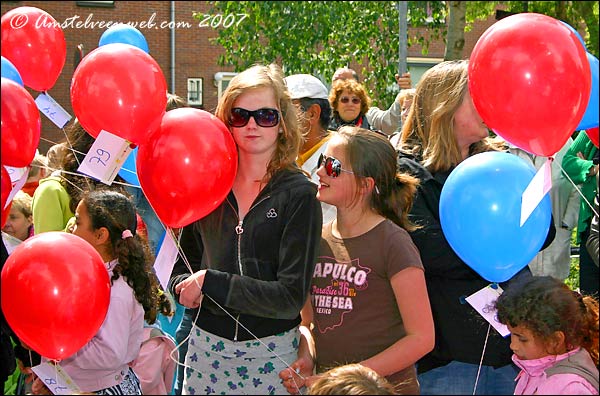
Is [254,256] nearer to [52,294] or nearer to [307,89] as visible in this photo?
[52,294]

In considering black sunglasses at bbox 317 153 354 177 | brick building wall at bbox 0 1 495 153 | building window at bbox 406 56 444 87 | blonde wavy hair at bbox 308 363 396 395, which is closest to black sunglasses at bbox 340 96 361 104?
black sunglasses at bbox 317 153 354 177

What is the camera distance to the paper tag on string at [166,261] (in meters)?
2.70

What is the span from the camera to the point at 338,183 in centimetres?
298

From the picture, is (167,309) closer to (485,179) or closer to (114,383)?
(114,383)

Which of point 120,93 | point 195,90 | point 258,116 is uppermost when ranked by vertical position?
point 120,93

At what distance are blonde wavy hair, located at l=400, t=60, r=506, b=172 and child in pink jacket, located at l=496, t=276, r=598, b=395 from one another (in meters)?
0.57

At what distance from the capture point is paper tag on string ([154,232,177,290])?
2.70 m

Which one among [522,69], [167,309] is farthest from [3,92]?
[167,309]

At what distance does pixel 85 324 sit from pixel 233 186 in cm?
72

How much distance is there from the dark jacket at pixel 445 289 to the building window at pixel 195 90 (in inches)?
598

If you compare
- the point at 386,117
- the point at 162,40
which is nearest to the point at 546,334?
the point at 386,117

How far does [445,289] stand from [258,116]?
0.89 meters

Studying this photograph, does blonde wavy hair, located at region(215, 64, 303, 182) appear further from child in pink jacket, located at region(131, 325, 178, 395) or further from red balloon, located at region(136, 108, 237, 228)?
child in pink jacket, located at region(131, 325, 178, 395)

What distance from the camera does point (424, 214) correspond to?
3.12 meters
